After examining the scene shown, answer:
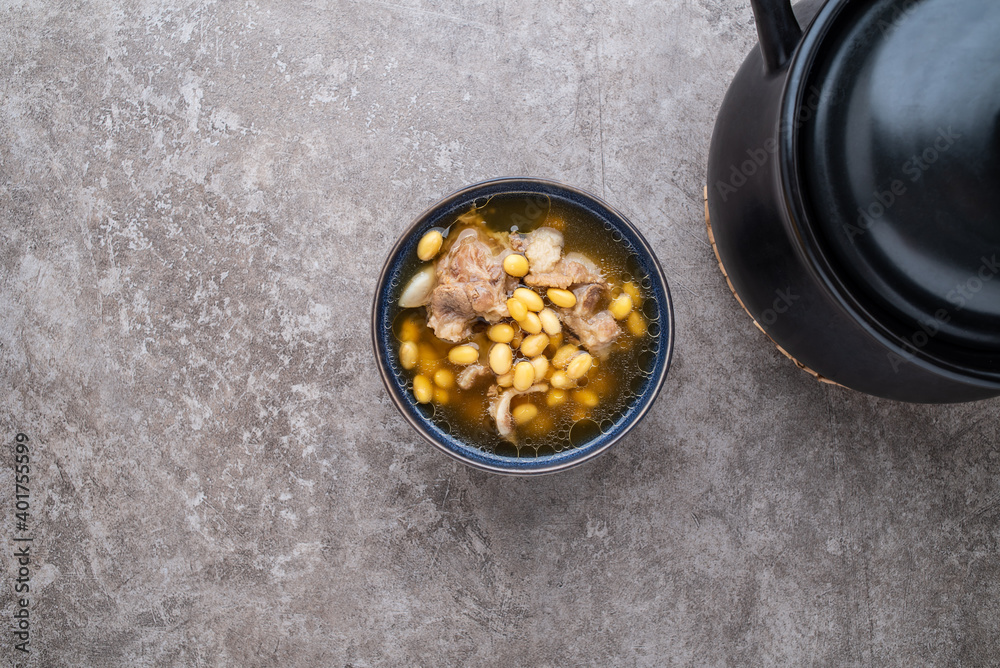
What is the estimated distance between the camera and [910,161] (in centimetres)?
85

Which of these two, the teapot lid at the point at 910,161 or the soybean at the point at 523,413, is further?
the soybean at the point at 523,413

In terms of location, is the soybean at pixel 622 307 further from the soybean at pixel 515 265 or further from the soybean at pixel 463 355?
the soybean at pixel 463 355

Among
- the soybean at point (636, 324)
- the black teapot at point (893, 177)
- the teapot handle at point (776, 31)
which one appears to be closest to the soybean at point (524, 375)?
the soybean at point (636, 324)

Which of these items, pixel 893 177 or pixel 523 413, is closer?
pixel 893 177

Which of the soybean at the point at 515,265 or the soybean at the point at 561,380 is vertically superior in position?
the soybean at the point at 515,265

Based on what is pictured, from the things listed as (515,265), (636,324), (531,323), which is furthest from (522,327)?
(636,324)

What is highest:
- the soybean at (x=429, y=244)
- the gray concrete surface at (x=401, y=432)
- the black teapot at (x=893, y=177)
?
the black teapot at (x=893, y=177)

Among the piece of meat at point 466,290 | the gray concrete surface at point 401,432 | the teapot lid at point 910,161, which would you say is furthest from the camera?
the gray concrete surface at point 401,432

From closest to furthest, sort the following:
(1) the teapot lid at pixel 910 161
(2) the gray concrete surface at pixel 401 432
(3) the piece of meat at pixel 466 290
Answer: (1) the teapot lid at pixel 910 161
(3) the piece of meat at pixel 466 290
(2) the gray concrete surface at pixel 401 432

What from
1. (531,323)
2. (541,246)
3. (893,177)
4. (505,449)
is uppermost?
(893,177)

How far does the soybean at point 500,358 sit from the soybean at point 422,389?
0.14 meters

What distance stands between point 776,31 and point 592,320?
0.60 meters

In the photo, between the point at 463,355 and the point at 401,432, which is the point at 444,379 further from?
the point at 401,432

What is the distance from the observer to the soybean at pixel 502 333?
125cm
